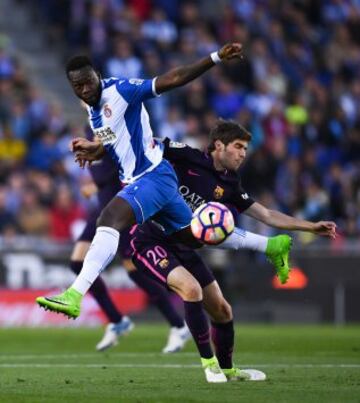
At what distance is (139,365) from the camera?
41.4 feet

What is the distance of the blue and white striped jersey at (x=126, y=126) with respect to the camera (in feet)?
35.2

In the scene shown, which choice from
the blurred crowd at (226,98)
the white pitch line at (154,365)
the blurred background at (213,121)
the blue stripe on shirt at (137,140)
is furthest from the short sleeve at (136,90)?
the blurred crowd at (226,98)

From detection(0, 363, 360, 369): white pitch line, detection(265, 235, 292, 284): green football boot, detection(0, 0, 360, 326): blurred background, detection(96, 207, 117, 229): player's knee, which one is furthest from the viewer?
detection(0, 0, 360, 326): blurred background

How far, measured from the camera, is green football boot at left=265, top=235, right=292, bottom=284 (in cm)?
1116

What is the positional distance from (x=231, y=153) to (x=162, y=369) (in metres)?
2.24

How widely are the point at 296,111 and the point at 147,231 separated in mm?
15646

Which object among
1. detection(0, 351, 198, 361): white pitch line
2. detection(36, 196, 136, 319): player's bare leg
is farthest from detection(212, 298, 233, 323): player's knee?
detection(0, 351, 198, 361): white pitch line

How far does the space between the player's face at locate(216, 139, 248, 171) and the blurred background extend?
392 inches

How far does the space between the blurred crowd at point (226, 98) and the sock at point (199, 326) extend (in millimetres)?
11110

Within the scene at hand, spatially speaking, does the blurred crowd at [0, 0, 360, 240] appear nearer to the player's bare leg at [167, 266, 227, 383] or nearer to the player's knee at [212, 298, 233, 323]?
the player's knee at [212, 298, 233, 323]

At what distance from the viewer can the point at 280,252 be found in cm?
1119

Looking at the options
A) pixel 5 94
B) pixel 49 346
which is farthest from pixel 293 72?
pixel 49 346

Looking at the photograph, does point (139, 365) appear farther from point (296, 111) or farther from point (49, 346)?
point (296, 111)

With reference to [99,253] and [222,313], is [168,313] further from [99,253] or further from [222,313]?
[99,253]
